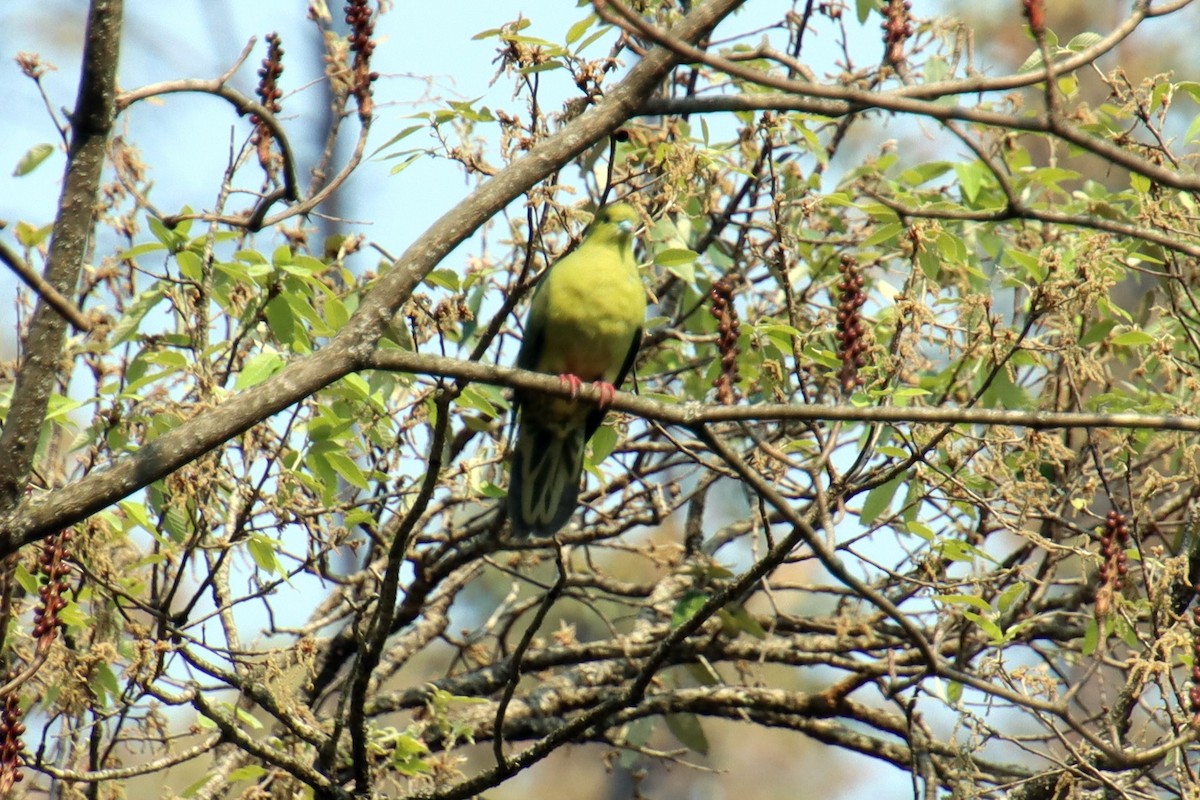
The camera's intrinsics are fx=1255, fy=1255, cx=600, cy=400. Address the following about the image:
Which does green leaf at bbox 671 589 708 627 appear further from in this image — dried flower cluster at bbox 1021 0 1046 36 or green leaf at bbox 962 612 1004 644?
dried flower cluster at bbox 1021 0 1046 36

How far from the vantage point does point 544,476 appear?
4781 mm

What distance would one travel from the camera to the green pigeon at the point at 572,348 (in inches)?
185

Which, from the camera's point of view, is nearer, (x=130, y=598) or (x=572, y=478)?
(x=130, y=598)

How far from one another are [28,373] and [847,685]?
343 cm

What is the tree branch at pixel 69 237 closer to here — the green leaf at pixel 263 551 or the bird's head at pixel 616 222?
the green leaf at pixel 263 551

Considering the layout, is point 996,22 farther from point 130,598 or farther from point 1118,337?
point 130,598

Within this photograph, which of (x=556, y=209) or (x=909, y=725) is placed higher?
(x=556, y=209)

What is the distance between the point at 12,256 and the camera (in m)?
2.12

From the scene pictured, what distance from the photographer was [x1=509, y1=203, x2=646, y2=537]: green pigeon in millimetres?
4691

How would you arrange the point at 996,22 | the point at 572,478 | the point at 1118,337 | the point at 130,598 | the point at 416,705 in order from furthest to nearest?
the point at 996,22, the point at 416,705, the point at 572,478, the point at 1118,337, the point at 130,598

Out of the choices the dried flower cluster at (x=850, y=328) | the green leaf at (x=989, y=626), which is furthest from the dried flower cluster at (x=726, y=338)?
the green leaf at (x=989, y=626)

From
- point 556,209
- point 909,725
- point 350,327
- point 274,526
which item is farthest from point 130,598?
point 909,725

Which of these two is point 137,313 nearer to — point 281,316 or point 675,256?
point 281,316

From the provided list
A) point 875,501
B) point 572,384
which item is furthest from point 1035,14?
point 875,501
